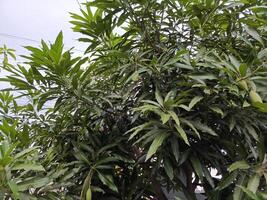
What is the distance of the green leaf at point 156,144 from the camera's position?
0.79 meters

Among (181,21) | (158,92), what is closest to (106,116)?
(158,92)

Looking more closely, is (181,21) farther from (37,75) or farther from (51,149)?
(51,149)

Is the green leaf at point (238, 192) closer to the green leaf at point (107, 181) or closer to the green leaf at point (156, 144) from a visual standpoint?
the green leaf at point (156, 144)

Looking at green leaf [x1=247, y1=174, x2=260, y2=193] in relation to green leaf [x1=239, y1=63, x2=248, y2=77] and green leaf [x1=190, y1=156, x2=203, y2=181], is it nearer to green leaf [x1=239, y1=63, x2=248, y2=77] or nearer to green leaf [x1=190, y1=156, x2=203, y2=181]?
green leaf [x1=190, y1=156, x2=203, y2=181]

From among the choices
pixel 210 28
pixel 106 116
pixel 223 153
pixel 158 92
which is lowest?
pixel 223 153

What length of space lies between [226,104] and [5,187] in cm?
63

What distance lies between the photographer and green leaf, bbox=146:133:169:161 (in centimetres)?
79

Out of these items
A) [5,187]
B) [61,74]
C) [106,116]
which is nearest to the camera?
[5,187]

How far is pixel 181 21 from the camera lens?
1.07m

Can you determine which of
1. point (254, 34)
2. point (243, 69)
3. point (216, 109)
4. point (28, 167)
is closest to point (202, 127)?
point (216, 109)

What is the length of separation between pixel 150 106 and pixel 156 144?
0.10m

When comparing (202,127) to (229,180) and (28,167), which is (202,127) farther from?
(28,167)

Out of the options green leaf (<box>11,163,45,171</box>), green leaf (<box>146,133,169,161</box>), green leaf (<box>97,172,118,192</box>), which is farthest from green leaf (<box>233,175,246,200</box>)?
green leaf (<box>11,163,45,171</box>)

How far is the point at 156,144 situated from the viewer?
0.81 m
